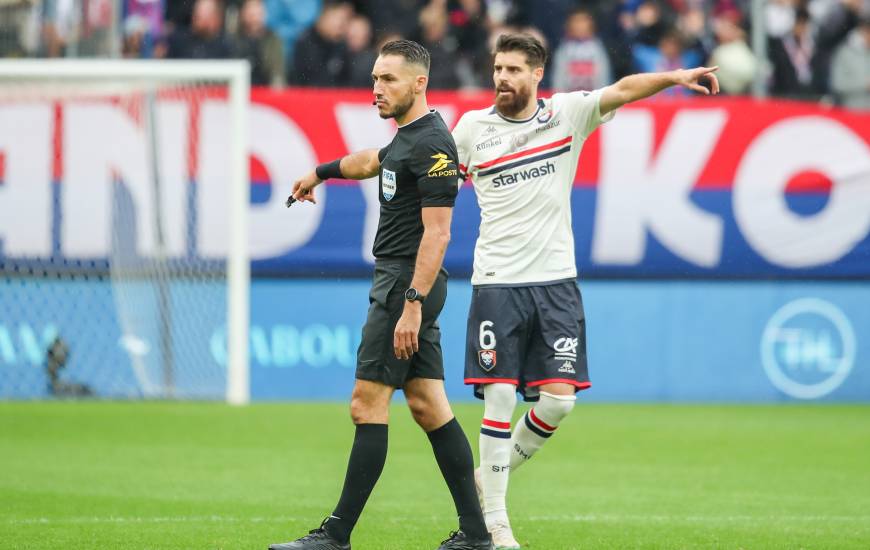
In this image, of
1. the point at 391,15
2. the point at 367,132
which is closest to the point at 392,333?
the point at 367,132

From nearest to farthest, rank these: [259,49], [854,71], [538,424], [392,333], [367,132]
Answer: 1. [392,333]
2. [538,424]
3. [367,132]
4. [259,49]
5. [854,71]

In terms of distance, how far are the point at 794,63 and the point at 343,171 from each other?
11936 mm

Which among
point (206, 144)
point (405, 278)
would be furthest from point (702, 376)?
point (405, 278)

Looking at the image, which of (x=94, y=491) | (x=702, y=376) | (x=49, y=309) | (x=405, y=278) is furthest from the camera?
(x=702, y=376)

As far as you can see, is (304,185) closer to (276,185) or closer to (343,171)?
(343,171)

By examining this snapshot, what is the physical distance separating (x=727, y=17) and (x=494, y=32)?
286 cm

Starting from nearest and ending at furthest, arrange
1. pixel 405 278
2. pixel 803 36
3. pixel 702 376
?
pixel 405 278
pixel 702 376
pixel 803 36

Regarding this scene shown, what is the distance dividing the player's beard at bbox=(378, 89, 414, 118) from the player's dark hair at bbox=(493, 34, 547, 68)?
996 mm

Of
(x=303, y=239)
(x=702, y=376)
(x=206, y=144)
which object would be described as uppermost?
(x=206, y=144)

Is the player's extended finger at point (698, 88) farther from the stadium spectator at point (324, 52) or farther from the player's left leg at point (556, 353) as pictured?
the stadium spectator at point (324, 52)

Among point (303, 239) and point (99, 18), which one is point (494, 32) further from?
point (99, 18)

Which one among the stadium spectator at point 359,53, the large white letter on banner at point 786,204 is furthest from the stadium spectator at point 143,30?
the large white letter on banner at point 786,204

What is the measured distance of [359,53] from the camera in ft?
55.5

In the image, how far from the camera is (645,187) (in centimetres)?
1664
